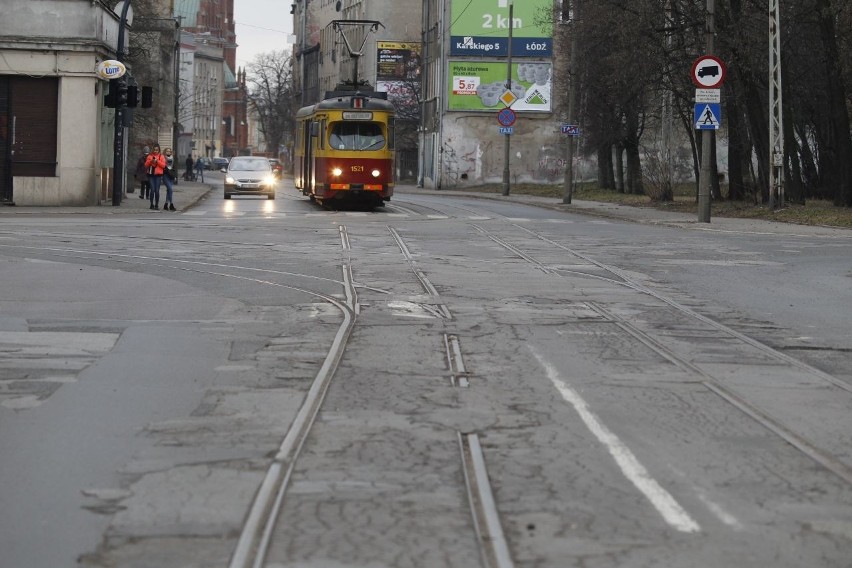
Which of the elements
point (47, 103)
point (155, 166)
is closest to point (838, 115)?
point (155, 166)

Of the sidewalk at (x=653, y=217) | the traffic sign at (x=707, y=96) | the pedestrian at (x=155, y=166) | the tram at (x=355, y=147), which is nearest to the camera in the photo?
the sidewalk at (x=653, y=217)

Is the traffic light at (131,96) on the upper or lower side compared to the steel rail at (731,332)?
upper

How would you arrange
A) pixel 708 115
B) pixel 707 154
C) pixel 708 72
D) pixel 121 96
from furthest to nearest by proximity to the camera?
pixel 121 96 → pixel 707 154 → pixel 708 115 → pixel 708 72

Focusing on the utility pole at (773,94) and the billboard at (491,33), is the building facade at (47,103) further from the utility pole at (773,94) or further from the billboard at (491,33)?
the billboard at (491,33)

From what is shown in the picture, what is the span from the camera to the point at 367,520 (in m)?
5.90

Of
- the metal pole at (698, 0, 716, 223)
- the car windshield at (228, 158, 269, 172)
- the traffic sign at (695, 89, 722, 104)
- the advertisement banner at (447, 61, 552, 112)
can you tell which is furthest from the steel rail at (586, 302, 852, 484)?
the advertisement banner at (447, 61, 552, 112)

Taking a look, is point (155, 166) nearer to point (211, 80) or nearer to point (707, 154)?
point (707, 154)

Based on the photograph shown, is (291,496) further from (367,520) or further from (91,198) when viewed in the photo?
(91,198)

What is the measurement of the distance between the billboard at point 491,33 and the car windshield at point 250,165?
2987cm

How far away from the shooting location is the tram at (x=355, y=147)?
3966 centimetres

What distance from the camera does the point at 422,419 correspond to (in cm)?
837

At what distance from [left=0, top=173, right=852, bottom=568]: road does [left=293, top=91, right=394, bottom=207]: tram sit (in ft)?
68.1

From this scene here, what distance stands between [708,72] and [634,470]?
2525 cm

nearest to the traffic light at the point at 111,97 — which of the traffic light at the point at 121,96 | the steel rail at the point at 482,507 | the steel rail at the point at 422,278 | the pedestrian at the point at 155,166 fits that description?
the traffic light at the point at 121,96
